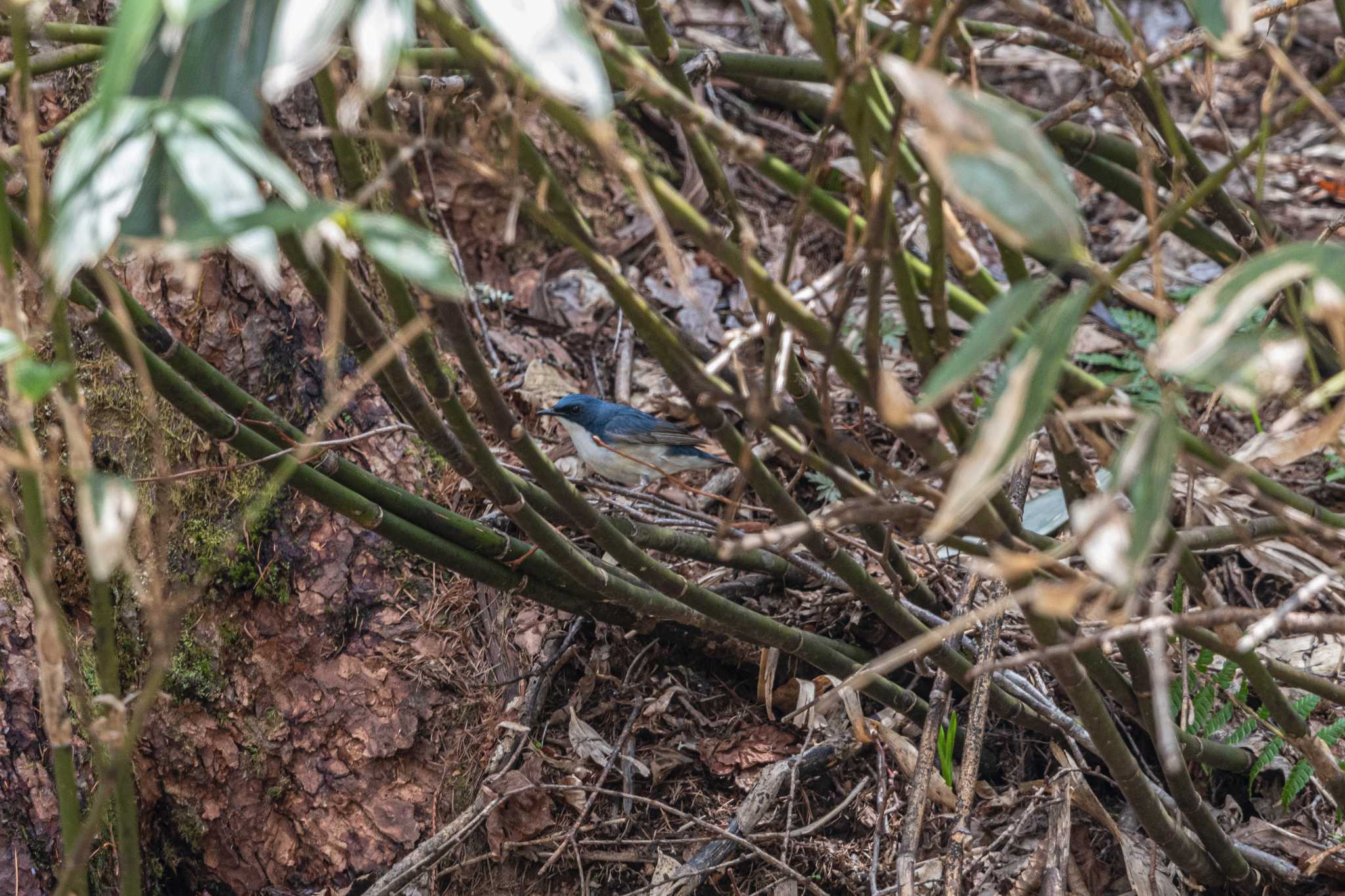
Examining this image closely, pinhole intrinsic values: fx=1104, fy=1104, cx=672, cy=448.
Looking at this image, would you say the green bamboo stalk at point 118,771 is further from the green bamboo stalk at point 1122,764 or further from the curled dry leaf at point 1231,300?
the green bamboo stalk at point 1122,764

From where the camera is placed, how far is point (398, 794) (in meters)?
3.25

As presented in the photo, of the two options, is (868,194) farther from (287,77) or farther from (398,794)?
(398,794)

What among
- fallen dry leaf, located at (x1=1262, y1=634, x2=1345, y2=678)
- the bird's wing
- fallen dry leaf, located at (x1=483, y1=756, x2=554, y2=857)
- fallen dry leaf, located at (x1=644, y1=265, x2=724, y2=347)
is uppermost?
fallen dry leaf, located at (x1=644, y1=265, x2=724, y2=347)

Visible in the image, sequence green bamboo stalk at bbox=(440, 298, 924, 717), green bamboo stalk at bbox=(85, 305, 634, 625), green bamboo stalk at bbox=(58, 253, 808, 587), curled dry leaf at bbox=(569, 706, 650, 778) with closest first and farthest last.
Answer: green bamboo stalk at bbox=(440, 298, 924, 717)
green bamboo stalk at bbox=(85, 305, 634, 625)
green bamboo stalk at bbox=(58, 253, 808, 587)
curled dry leaf at bbox=(569, 706, 650, 778)

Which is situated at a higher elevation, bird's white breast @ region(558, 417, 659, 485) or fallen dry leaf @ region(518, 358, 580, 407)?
fallen dry leaf @ region(518, 358, 580, 407)

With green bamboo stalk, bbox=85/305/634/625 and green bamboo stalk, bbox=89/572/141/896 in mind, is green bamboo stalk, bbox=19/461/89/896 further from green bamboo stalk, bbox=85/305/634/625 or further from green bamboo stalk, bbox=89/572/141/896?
green bamboo stalk, bbox=85/305/634/625

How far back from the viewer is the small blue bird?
15.3ft

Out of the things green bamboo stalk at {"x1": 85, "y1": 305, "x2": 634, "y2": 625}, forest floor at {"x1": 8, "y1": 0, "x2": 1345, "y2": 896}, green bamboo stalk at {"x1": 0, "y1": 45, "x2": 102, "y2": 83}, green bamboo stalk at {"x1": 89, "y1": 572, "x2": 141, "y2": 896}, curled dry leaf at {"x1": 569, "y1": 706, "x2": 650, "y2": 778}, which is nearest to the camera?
green bamboo stalk at {"x1": 89, "y1": 572, "x2": 141, "y2": 896}

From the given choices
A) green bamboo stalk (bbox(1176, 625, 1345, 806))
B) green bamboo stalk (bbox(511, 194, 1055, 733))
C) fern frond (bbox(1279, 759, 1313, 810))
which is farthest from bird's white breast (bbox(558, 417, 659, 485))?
green bamboo stalk (bbox(1176, 625, 1345, 806))

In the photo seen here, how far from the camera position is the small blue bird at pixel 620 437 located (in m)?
4.65

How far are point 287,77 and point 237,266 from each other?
2888 millimetres

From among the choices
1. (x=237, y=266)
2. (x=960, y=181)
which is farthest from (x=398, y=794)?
(x=960, y=181)

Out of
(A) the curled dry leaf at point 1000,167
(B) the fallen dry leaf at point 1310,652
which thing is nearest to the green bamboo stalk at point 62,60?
(A) the curled dry leaf at point 1000,167

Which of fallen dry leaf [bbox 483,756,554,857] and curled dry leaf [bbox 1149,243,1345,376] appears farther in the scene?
fallen dry leaf [bbox 483,756,554,857]
